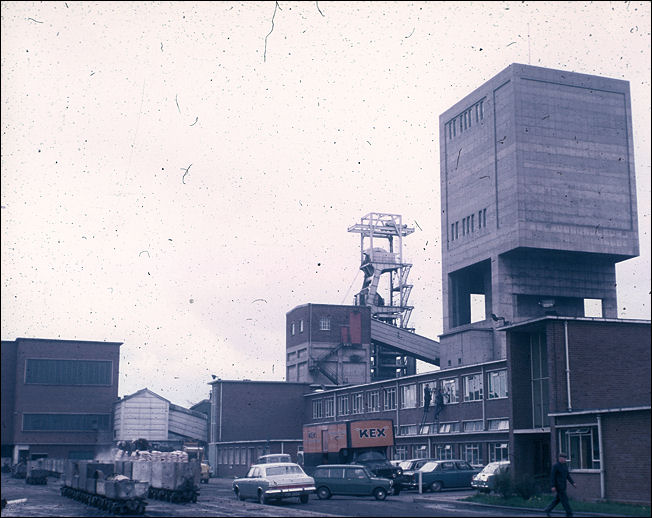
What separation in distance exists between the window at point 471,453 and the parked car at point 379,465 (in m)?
10.5

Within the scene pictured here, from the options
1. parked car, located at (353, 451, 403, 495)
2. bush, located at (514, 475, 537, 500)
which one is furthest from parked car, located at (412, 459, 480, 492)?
bush, located at (514, 475, 537, 500)

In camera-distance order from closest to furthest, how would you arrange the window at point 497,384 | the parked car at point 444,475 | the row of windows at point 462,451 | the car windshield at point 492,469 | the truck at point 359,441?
the car windshield at point 492,469 → the parked car at point 444,475 → the truck at point 359,441 → the row of windows at point 462,451 → the window at point 497,384

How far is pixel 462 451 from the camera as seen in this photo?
59625 mm

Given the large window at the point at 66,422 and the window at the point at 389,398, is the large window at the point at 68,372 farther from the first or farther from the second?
the window at the point at 389,398

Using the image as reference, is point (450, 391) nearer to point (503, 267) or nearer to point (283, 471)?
point (503, 267)

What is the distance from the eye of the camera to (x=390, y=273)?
108 metres

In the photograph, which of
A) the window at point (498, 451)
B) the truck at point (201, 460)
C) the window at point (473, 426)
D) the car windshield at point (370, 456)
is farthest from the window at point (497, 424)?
the truck at point (201, 460)

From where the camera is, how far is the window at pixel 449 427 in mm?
61775

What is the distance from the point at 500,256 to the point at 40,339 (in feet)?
171

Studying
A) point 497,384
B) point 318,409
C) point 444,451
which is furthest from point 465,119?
point 444,451

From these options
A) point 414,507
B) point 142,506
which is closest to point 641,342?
point 414,507

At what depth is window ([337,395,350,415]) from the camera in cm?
8244

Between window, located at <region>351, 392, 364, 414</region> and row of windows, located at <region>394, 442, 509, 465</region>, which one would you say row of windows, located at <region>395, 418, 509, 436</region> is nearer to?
row of windows, located at <region>394, 442, 509, 465</region>

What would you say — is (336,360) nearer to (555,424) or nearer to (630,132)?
(630,132)
